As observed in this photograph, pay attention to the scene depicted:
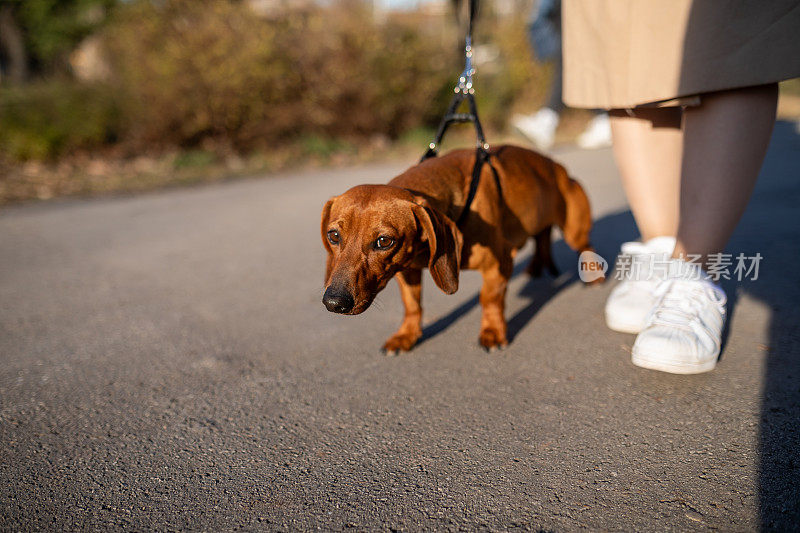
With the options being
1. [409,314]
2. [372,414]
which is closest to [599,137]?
[409,314]

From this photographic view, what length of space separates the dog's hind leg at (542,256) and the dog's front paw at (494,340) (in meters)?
0.93

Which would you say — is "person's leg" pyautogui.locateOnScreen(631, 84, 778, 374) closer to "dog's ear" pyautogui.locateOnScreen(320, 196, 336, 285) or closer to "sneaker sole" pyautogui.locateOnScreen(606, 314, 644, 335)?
"sneaker sole" pyautogui.locateOnScreen(606, 314, 644, 335)

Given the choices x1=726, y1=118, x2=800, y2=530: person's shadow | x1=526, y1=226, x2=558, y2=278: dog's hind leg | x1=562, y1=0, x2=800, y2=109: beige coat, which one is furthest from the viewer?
x1=526, y1=226, x2=558, y2=278: dog's hind leg

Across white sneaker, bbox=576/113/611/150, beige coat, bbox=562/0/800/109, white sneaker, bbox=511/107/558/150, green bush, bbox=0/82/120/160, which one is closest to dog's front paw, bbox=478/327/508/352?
beige coat, bbox=562/0/800/109

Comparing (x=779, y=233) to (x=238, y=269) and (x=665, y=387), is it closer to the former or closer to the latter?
(x=665, y=387)

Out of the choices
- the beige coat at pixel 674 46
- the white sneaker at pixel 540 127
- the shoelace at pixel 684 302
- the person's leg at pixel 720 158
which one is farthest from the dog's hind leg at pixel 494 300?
the white sneaker at pixel 540 127

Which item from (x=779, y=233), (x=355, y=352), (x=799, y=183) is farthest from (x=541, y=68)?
(x=355, y=352)

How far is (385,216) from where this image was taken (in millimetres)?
1965

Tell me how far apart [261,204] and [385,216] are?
439 centimetres

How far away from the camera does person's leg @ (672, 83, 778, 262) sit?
2.24m

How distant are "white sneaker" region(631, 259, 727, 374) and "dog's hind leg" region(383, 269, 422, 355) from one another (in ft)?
2.85

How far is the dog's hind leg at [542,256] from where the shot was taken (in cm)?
332

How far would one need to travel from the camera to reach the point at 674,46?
2.25 metres

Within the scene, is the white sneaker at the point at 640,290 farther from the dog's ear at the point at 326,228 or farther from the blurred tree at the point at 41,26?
the blurred tree at the point at 41,26
